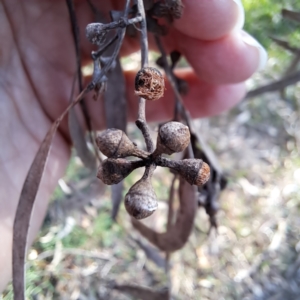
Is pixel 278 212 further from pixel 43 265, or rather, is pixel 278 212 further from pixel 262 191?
pixel 43 265

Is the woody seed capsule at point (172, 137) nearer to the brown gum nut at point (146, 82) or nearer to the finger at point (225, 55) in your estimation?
the brown gum nut at point (146, 82)

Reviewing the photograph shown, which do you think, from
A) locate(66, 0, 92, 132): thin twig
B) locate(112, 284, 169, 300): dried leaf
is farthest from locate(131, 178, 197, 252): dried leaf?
locate(66, 0, 92, 132): thin twig

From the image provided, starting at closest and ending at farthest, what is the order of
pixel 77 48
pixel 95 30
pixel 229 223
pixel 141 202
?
pixel 141 202 → pixel 95 30 → pixel 77 48 → pixel 229 223

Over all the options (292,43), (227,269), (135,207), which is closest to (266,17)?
(292,43)

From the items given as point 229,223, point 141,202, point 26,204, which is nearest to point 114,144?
point 141,202

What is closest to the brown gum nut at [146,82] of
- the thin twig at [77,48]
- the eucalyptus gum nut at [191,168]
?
the eucalyptus gum nut at [191,168]

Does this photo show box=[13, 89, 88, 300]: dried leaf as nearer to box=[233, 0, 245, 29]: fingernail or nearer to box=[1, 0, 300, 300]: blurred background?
box=[1, 0, 300, 300]: blurred background

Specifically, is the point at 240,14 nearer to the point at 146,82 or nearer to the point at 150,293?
the point at 146,82
